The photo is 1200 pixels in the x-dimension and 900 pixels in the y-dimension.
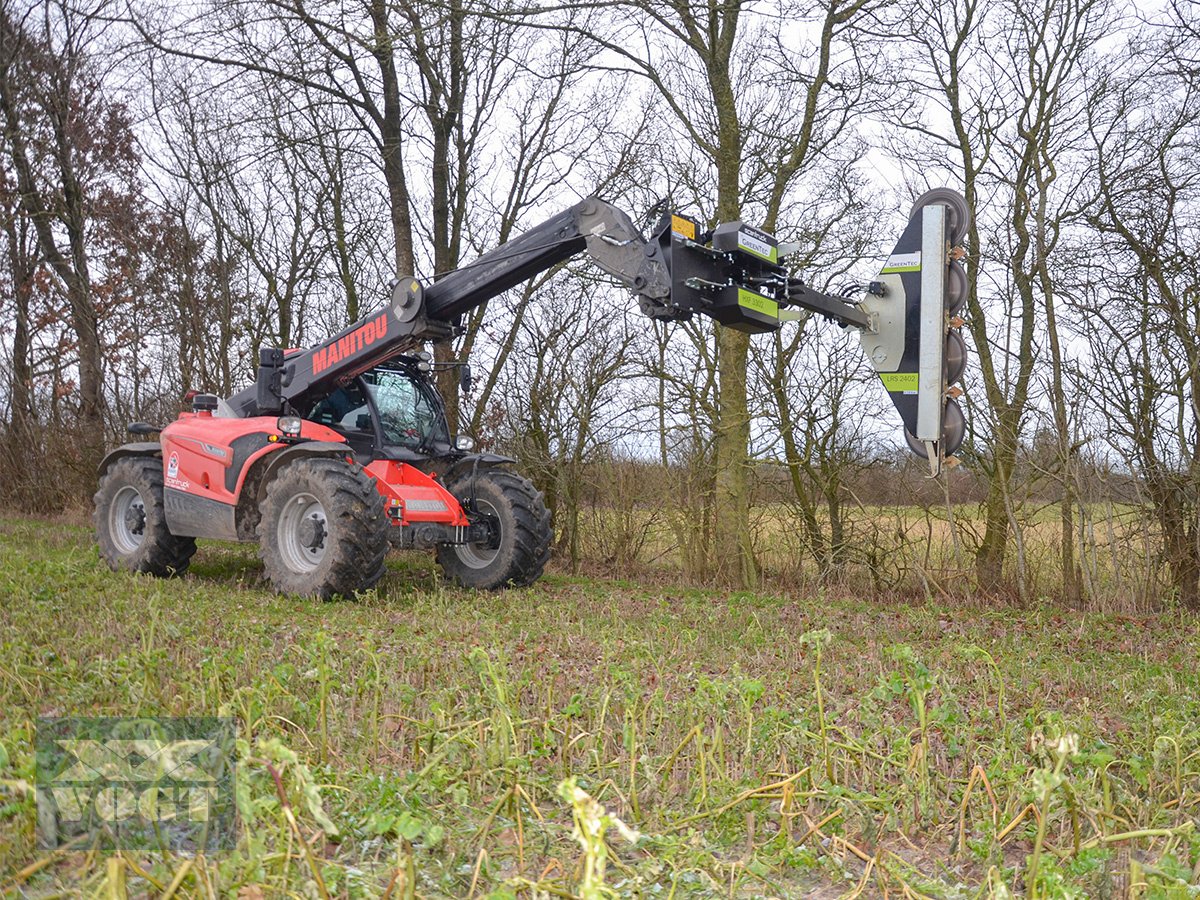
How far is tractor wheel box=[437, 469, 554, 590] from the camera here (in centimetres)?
864

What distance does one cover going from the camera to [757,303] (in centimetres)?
569

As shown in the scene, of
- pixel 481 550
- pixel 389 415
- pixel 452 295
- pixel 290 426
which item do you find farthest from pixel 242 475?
pixel 452 295

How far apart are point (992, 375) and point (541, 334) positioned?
208 inches

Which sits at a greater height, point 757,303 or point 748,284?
point 748,284

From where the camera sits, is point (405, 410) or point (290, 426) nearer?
point (290, 426)

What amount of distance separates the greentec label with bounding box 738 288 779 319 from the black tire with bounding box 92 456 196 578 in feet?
20.2

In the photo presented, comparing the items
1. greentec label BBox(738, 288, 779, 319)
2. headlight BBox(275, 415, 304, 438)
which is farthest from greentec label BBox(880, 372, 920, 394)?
headlight BBox(275, 415, 304, 438)

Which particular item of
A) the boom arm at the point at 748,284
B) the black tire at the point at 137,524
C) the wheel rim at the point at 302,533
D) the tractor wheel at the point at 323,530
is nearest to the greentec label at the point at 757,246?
the boom arm at the point at 748,284

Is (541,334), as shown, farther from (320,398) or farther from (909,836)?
(909,836)

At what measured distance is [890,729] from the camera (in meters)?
3.90

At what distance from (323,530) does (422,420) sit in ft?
5.06

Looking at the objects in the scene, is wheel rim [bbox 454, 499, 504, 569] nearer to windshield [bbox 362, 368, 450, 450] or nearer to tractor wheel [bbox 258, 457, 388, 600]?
windshield [bbox 362, 368, 450, 450]

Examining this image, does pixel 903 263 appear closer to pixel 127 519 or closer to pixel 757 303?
pixel 757 303

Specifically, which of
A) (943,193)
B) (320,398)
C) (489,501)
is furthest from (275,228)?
(943,193)
